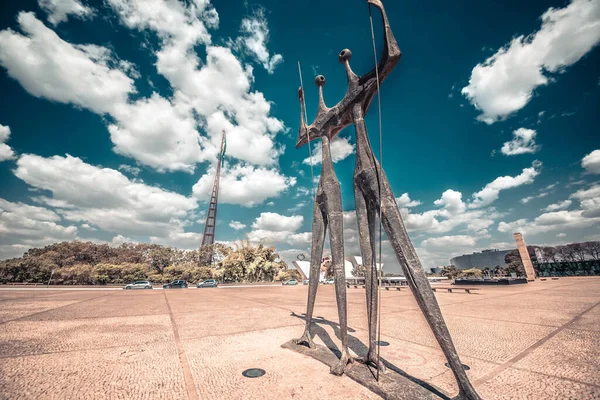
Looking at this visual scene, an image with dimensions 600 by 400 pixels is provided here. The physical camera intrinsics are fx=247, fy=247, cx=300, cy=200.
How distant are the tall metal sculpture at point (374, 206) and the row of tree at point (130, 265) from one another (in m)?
36.8

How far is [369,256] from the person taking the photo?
398 centimetres

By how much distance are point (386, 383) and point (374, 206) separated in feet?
7.75

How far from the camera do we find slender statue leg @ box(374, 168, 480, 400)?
2598 millimetres

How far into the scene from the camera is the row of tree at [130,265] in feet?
114

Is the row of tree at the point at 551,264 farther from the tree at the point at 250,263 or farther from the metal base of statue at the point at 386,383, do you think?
the metal base of statue at the point at 386,383

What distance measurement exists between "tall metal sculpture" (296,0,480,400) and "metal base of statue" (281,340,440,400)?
0.71 feet

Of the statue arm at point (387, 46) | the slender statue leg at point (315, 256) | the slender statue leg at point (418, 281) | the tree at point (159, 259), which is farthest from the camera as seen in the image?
the tree at point (159, 259)

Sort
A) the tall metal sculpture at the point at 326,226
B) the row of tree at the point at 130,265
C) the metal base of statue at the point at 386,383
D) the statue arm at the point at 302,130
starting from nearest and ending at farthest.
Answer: the metal base of statue at the point at 386,383
the tall metal sculpture at the point at 326,226
the statue arm at the point at 302,130
the row of tree at the point at 130,265

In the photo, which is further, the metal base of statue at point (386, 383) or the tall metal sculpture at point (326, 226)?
the tall metal sculpture at point (326, 226)

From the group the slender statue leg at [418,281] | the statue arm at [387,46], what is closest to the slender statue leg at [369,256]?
the slender statue leg at [418,281]

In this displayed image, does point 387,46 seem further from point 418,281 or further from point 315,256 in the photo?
point 315,256

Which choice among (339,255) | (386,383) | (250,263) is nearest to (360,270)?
(250,263)

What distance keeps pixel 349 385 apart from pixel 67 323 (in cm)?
797

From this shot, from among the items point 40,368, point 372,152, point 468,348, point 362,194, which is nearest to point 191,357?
point 40,368
